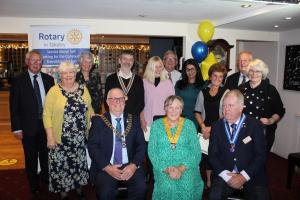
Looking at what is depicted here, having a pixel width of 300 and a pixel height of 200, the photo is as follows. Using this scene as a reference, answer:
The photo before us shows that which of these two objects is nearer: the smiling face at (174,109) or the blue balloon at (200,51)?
the smiling face at (174,109)

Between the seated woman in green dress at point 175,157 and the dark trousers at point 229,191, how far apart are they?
8.3 inches

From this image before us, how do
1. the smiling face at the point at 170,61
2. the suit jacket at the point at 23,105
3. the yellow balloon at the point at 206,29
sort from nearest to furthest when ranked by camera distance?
the suit jacket at the point at 23,105, the smiling face at the point at 170,61, the yellow balloon at the point at 206,29

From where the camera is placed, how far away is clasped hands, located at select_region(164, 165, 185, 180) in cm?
247

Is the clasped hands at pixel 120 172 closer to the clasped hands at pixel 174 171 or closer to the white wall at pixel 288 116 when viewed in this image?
the clasped hands at pixel 174 171

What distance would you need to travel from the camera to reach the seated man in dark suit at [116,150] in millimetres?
2523

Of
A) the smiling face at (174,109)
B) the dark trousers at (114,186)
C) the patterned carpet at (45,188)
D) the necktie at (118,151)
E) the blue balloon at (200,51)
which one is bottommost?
the patterned carpet at (45,188)

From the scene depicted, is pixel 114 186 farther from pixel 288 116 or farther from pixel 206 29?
pixel 288 116

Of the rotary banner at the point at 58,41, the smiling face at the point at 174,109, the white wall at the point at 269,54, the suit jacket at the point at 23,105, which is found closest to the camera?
the smiling face at the point at 174,109

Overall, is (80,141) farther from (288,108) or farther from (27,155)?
(288,108)

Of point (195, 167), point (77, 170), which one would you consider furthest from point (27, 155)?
point (195, 167)

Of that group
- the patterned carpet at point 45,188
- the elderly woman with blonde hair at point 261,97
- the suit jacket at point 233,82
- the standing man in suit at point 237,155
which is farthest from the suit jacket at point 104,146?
the suit jacket at point 233,82

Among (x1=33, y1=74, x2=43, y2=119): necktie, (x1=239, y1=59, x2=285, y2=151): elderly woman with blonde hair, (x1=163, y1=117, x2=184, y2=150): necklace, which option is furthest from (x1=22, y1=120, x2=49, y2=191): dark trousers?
(x1=239, y1=59, x2=285, y2=151): elderly woman with blonde hair

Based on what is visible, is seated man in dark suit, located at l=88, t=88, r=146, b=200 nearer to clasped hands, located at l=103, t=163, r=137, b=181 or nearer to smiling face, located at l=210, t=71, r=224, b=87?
clasped hands, located at l=103, t=163, r=137, b=181

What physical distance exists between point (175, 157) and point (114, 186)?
59 cm
